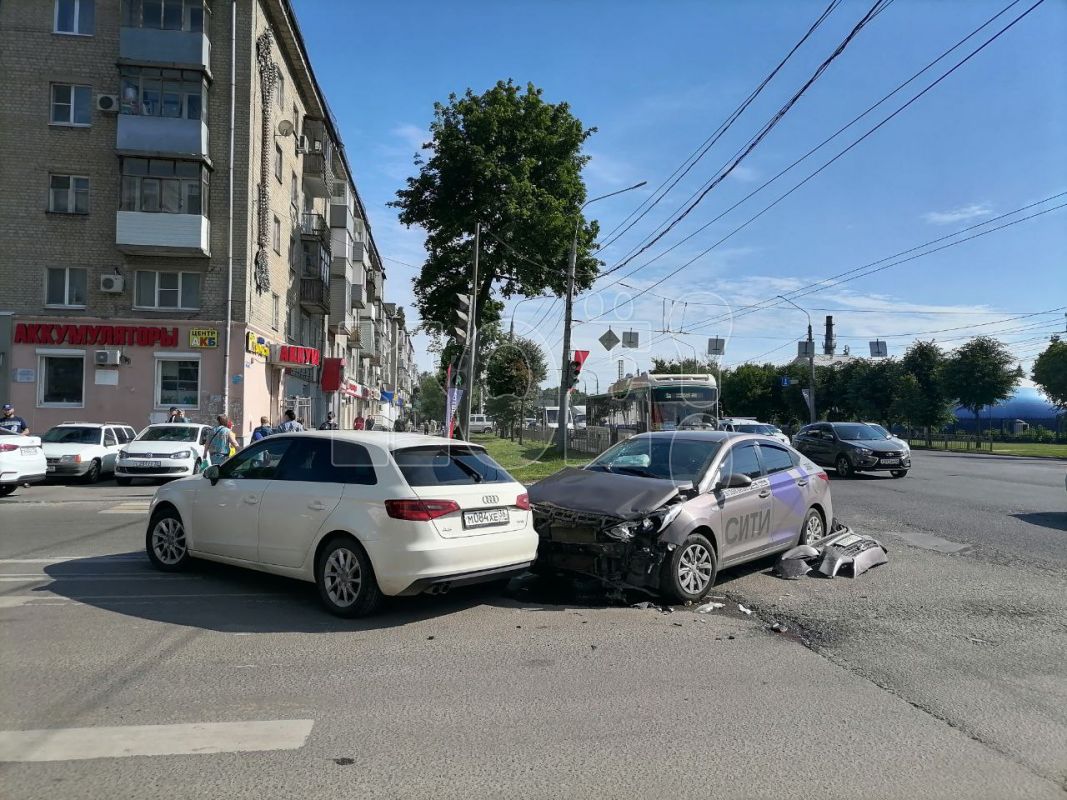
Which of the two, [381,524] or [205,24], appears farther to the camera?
[205,24]

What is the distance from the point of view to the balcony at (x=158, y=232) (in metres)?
23.9

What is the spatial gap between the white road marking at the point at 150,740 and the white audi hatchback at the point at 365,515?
6.39 feet

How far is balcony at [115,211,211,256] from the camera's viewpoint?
2386cm

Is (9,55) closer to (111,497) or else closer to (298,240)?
(298,240)

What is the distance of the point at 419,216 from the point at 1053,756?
32266 mm

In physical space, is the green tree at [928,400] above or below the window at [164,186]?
below

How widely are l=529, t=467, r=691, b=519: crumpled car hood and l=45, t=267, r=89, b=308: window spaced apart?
22447 mm

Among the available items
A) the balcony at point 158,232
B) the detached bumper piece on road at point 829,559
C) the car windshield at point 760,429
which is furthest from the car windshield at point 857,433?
the balcony at point 158,232

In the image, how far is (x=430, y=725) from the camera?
411 centimetres

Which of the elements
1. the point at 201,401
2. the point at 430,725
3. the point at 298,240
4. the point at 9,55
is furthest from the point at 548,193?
the point at 430,725

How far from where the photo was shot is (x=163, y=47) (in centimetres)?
2423

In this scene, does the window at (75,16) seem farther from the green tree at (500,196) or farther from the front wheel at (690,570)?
the front wheel at (690,570)

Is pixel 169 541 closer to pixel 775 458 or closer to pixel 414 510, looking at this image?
pixel 414 510

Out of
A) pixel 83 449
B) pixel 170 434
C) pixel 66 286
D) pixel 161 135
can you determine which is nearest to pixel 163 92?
pixel 161 135
